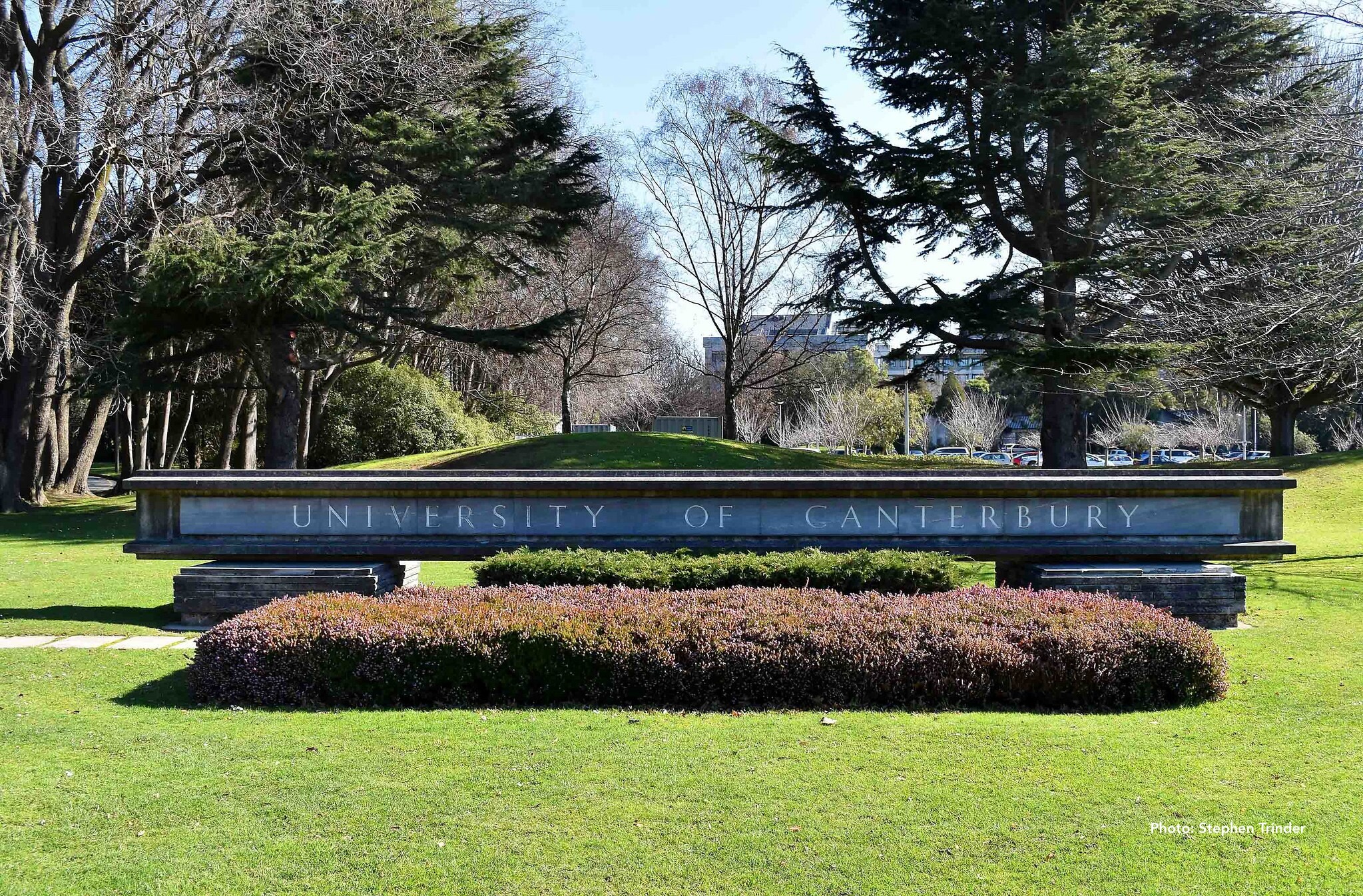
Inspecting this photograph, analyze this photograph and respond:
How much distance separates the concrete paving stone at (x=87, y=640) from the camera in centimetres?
855

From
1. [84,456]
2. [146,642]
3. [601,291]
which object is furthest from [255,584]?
[601,291]

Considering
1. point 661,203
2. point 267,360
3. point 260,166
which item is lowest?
point 267,360

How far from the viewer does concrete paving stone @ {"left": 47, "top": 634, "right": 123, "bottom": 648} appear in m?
8.55

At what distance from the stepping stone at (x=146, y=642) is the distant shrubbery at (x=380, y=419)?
2344 cm

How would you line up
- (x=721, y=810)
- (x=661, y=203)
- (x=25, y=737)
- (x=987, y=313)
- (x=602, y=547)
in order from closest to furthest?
(x=721, y=810)
(x=25, y=737)
(x=602, y=547)
(x=987, y=313)
(x=661, y=203)

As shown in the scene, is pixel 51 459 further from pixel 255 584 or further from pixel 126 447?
pixel 255 584

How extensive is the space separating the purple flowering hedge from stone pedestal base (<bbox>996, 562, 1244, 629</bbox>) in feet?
8.29

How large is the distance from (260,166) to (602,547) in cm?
1757

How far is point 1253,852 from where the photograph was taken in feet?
13.9

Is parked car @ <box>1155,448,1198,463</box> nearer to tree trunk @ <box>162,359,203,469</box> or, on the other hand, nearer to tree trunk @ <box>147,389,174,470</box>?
tree trunk @ <box>162,359,203,469</box>

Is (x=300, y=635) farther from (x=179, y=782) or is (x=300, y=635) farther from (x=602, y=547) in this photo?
(x=602, y=547)

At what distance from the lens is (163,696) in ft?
22.7

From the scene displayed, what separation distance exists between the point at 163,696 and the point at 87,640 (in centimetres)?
251

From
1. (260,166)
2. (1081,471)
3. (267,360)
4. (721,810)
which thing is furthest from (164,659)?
(260,166)
